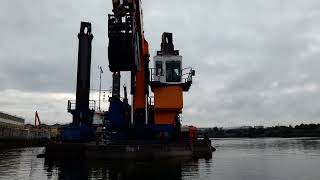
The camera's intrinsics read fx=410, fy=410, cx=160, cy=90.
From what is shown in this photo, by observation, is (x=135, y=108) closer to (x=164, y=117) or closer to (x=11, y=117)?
(x=164, y=117)

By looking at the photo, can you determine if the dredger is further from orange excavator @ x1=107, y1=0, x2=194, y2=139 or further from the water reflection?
the water reflection

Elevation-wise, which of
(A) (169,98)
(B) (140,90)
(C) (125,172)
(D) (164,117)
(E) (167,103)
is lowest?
(C) (125,172)

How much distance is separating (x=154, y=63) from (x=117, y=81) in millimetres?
4981

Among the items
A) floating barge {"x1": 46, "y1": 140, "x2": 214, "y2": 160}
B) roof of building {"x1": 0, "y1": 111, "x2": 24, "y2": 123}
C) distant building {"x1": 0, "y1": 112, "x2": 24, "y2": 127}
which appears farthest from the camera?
roof of building {"x1": 0, "y1": 111, "x2": 24, "y2": 123}

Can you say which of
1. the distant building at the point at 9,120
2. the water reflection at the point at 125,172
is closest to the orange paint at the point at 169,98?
the water reflection at the point at 125,172

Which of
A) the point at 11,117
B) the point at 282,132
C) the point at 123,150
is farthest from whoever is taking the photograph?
the point at 282,132

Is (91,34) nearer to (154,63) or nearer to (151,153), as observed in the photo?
(154,63)

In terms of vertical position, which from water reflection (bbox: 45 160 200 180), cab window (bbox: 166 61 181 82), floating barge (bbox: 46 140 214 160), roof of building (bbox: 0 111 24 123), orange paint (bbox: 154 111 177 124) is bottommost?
water reflection (bbox: 45 160 200 180)

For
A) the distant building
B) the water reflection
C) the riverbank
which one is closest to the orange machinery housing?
the water reflection

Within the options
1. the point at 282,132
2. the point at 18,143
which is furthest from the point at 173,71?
the point at 282,132

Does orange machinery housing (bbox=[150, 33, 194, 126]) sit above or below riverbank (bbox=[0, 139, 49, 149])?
above

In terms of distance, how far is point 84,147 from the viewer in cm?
3428

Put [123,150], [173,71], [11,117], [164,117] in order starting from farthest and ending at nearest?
[11,117] < [173,71] < [164,117] < [123,150]

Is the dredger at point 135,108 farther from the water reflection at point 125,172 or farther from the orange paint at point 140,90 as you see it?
the water reflection at point 125,172
